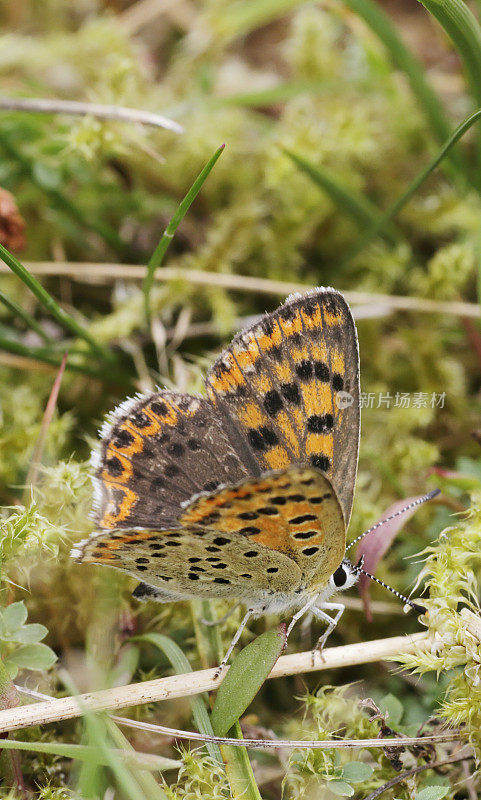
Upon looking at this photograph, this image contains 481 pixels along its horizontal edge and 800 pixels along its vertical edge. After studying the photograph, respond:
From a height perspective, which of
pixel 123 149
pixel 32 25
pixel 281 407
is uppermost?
pixel 32 25

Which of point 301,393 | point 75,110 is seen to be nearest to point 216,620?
point 301,393

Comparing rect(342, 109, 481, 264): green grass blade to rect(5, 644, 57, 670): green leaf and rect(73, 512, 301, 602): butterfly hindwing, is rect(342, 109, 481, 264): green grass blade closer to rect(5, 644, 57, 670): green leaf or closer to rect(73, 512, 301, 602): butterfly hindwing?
rect(73, 512, 301, 602): butterfly hindwing

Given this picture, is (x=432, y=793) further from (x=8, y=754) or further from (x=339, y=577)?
(x=8, y=754)

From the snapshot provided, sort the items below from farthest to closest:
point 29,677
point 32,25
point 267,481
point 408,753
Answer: point 32,25, point 29,677, point 408,753, point 267,481

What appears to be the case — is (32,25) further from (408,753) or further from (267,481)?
(408,753)

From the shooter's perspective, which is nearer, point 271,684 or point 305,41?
point 271,684

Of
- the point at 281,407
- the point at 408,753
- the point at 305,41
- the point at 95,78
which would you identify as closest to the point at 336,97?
the point at 305,41
